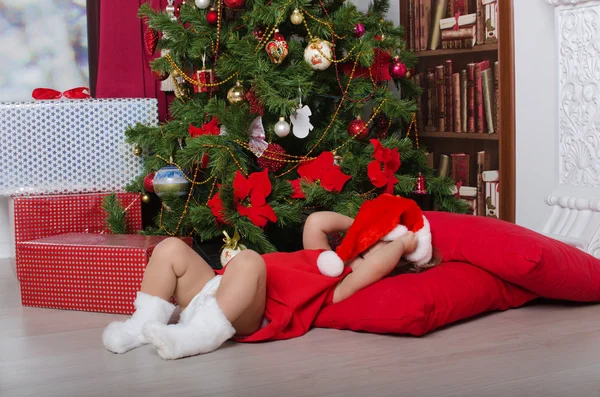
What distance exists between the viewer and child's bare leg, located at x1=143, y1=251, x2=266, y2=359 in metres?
1.81

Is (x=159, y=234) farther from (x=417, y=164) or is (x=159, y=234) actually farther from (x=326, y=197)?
(x=417, y=164)

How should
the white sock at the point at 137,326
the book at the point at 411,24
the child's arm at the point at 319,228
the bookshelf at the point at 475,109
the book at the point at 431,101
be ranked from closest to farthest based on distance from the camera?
the white sock at the point at 137,326, the child's arm at the point at 319,228, the bookshelf at the point at 475,109, the book at the point at 431,101, the book at the point at 411,24

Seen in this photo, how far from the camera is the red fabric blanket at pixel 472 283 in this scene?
199 centimetres

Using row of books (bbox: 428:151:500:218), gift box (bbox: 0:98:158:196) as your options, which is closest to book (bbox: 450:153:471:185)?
row of books (bbox: 428:151:500:218)

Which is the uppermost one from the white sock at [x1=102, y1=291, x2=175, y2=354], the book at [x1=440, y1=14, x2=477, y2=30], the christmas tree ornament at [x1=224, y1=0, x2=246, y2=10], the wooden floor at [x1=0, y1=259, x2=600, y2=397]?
the book at [x1=440, y1=14, x2=477, y2=30]

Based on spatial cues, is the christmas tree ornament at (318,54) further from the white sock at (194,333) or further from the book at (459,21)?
the white sock at (194,333)

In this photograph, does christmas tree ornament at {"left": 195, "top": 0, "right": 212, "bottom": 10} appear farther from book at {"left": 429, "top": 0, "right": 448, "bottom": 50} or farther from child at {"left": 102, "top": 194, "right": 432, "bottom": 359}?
book at {"left": 429, "top": 0, "right": 448, "bottom": 50}

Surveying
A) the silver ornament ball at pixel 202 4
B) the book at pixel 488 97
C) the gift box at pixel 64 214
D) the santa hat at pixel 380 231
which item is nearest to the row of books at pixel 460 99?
the book at pixel 488 97

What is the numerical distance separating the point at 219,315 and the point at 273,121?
1.06 metres

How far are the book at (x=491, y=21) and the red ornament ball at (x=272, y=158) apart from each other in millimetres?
927

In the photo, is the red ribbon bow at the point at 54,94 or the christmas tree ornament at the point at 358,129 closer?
the christmas tree ornament at the point at 358,129

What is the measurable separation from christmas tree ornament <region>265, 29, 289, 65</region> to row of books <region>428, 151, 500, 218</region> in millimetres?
908

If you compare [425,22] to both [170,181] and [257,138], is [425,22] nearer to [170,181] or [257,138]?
[257,138]

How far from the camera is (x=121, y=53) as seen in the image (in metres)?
3.24
